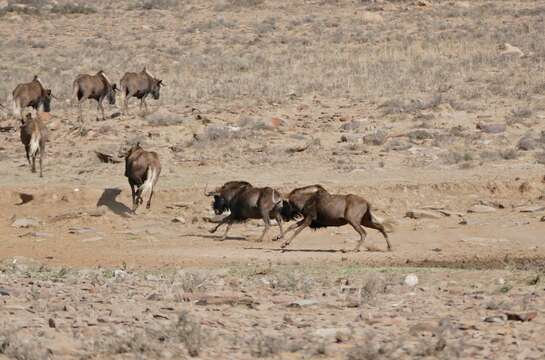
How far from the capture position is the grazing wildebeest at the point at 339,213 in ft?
55.8

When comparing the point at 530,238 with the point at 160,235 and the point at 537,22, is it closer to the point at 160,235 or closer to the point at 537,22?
the point at 160,235

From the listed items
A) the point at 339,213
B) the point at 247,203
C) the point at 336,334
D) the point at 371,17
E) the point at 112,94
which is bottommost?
the point at 371,17

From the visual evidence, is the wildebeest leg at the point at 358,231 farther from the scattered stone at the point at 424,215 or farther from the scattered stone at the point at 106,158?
the scattered stone at the point at 106,158

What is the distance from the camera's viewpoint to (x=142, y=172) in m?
20.5

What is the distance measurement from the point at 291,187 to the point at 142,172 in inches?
120

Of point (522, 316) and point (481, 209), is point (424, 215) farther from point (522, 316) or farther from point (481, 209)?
point (522, 316)

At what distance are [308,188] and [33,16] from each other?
40501 millimetres

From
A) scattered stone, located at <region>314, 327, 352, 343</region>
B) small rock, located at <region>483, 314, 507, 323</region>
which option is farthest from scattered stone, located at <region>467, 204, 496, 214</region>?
scattered stone, located at <region>314, 327, 352, 343</region>

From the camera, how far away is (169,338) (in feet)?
30.9

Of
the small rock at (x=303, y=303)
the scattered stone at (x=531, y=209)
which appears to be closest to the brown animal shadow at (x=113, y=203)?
the scattered stone at (x=531, y=209)

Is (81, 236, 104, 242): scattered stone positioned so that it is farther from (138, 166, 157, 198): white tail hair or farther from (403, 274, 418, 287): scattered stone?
(403, 274, 418, 287): scattered stone

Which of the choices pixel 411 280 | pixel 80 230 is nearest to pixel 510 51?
pixel 80 230

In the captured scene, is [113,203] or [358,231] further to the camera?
[113,203]

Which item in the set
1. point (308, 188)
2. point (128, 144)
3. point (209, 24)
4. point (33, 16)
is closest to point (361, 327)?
point (308, 188)
